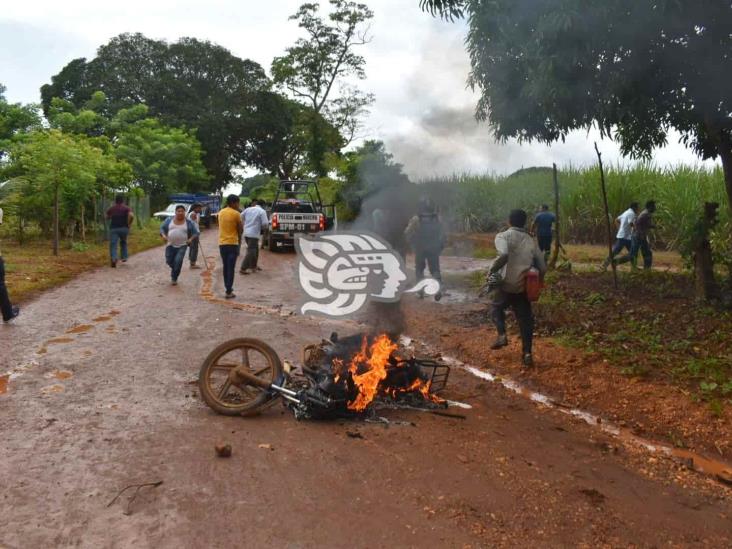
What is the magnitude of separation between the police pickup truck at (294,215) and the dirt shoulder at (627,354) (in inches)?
329

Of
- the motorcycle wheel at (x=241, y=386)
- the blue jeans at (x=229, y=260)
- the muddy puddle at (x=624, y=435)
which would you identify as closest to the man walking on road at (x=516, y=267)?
the muddy puddle at (x=624, y=435)

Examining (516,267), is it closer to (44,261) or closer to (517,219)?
(517,219)

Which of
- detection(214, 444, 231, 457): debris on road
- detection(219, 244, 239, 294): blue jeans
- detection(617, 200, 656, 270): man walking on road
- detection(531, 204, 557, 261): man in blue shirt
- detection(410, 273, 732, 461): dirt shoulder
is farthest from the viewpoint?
→ detection(531, 204, 557, 261): man in blue shirt

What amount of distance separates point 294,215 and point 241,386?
14.6 metres

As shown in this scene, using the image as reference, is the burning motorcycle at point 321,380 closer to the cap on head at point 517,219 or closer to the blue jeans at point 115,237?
the cap on head at point 517,219

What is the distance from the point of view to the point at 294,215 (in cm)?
1973

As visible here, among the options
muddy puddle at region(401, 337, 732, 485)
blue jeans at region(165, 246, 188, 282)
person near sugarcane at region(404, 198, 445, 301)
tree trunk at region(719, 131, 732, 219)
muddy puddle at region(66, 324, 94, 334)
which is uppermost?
tree trunk at region(719, 131, 732, 219)

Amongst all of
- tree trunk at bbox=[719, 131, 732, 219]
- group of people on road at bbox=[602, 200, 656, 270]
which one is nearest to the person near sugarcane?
tree trunk at bbox=[719, 131, 732, 219]

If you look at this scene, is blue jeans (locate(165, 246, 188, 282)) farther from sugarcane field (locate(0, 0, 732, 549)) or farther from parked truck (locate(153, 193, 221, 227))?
parked truck (locate(153, 193, 221, 227))

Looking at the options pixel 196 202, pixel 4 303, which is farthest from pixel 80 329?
pixel 196 202

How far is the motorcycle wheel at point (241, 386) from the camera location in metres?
5.27

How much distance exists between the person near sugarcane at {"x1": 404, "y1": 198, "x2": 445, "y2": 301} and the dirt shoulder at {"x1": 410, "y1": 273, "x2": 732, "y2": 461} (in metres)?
0.92

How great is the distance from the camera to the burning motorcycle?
17.1 ft

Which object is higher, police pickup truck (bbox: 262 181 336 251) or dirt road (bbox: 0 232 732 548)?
police pickup truck (bbox: 262 181 336 251)
